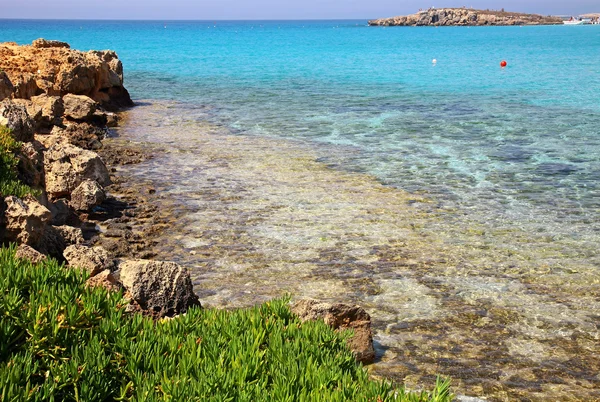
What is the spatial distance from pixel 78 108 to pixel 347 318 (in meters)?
20.1

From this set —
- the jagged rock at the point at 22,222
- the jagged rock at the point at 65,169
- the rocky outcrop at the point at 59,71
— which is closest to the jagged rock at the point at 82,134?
the rocky outcrop at the point at 59,71

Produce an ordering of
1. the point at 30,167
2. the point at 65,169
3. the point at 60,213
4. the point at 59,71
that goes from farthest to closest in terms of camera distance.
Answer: the point at 59,71 → the point at 65,169 → the point at 60,213 → the point at 30,167

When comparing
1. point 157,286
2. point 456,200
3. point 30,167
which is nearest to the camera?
point 157,286

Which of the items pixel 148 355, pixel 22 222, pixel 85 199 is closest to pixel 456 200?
pixel 85 199

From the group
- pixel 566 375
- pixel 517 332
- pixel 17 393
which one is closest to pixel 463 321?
pixel 517 332

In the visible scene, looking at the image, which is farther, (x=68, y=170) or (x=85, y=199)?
(x=68, y=170)

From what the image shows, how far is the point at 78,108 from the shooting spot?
26.0 metres

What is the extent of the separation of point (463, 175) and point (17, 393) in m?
16.1

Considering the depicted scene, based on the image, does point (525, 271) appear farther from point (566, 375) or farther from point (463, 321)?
point (566, 375)

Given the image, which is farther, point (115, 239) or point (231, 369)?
point (115, 239)

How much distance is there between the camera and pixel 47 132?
22.2m

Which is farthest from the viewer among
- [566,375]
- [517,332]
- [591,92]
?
[591,92]

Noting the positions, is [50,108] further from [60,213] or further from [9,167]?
[9,167]

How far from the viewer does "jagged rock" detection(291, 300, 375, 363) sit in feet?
29.1
